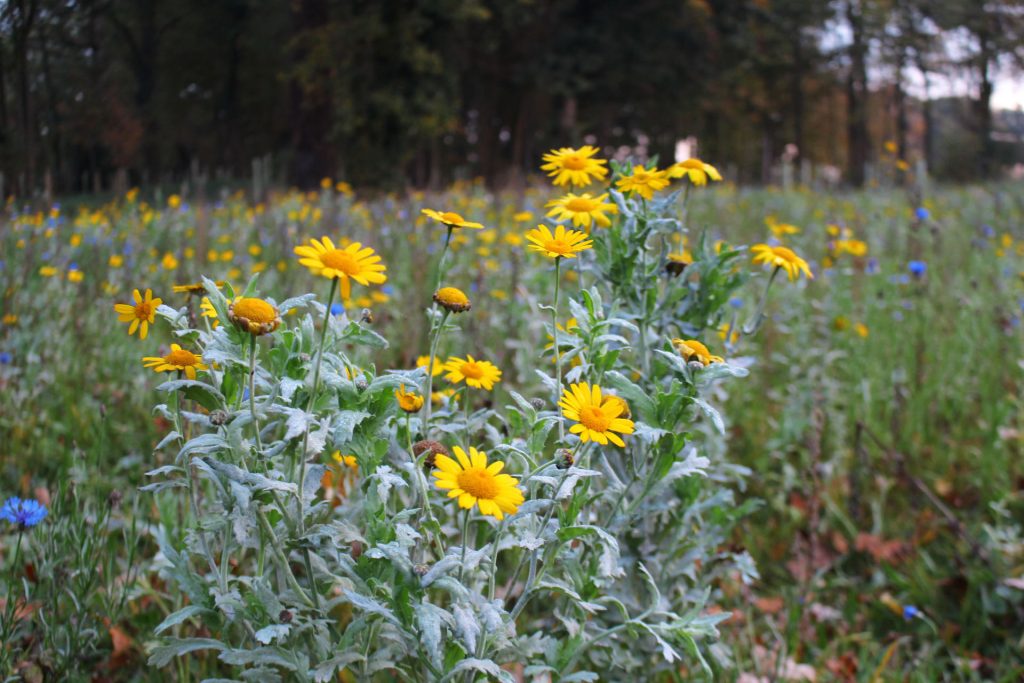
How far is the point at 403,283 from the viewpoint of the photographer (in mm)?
4121

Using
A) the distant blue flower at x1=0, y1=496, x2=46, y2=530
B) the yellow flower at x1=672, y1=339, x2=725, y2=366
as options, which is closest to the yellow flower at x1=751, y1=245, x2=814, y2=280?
the yellow flower at x1=672, y1=339, x2=725, y2=366

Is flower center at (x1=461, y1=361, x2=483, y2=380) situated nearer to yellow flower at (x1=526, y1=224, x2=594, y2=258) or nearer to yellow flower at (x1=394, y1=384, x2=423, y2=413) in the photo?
yellow flower at (x1=394, y1=384, x2=423, y2=413)

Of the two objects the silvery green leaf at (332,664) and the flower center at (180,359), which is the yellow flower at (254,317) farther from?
the silvery green leaf at (332,664)

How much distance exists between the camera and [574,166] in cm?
153

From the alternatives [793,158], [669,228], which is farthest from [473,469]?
[793,158]

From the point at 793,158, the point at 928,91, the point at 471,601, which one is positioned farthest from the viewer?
the point at 793,158

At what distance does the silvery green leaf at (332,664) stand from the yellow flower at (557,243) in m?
0.68

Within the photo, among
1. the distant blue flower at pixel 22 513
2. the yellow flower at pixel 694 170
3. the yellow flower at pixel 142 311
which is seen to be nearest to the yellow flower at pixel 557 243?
the yellow flower at pixel 694 170

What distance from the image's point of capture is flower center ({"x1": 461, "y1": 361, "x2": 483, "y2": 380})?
138cm

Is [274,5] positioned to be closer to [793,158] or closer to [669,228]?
[669,228]

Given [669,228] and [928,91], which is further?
[928,91]

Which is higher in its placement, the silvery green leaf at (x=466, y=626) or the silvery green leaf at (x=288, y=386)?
the silvery green leaf at (x=288, y=386)

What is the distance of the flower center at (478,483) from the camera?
3.37 feet

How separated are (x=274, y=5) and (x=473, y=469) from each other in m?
4.36
